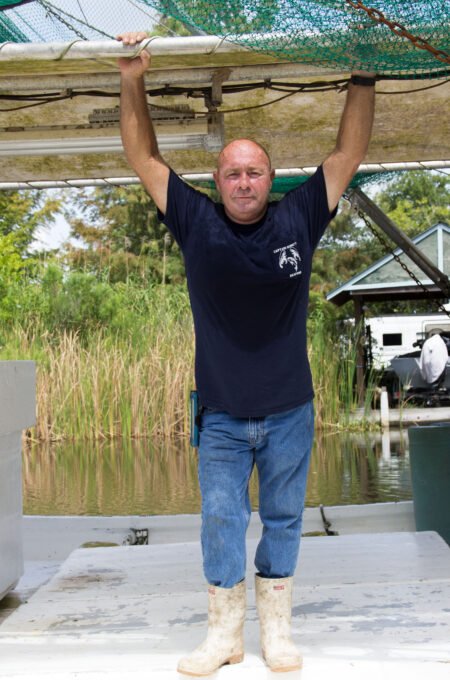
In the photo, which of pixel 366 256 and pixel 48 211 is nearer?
pixel 48 211

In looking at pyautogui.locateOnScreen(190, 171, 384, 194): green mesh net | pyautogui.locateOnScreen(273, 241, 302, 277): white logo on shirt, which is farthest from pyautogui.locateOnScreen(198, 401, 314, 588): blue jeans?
pyautogui.locateOnScreen(190, 171, 384, 194): green mesh net

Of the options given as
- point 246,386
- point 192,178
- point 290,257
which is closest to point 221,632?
point 246,386

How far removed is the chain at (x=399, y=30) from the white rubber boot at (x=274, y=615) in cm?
173

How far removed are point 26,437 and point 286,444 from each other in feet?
32.0

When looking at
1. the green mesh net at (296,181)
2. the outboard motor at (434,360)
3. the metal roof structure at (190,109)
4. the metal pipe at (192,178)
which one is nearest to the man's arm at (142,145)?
the metal roof structure at (190,109)

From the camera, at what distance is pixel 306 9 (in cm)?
275

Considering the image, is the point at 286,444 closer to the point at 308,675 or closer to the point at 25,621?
the point at 308,675

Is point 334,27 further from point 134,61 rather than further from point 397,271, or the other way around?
point 397,271

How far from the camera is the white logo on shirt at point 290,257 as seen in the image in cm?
241

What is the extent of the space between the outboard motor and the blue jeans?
13.3m

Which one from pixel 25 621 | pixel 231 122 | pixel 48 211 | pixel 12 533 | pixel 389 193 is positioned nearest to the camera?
pixel 25 621

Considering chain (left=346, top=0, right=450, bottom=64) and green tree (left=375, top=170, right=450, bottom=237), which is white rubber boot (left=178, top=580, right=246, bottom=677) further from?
green tree (left=375, top=170, right=450, bottom=237)

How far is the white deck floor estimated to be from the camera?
2432 millimetres

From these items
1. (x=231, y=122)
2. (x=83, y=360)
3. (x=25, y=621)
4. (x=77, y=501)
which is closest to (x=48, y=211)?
(x=83, y=360)
